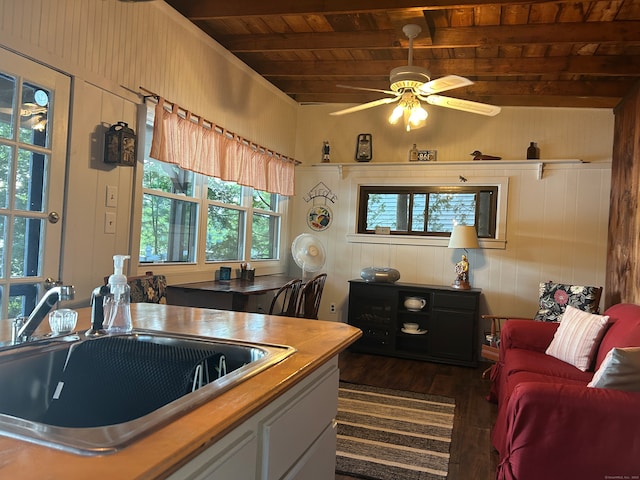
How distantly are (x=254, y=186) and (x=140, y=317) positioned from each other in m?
3.08

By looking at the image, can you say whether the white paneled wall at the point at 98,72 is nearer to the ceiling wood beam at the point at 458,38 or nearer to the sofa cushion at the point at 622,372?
the ceiling wood beam at the point at 458,38

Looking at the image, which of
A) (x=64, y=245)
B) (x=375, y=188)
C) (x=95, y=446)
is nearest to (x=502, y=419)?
(x=95, y=446)

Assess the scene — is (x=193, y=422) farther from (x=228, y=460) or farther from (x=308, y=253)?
(x=308, y=253)

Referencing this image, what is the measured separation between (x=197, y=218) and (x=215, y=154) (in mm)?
575

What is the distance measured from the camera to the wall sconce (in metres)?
3.01

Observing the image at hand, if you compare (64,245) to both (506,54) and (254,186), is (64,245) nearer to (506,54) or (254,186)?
(254,186)

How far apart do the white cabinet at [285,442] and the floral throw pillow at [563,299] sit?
326cm

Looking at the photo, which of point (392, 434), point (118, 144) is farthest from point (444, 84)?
point (392, 434)

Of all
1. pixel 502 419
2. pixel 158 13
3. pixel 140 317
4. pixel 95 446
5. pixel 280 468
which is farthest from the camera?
pixel 158 13

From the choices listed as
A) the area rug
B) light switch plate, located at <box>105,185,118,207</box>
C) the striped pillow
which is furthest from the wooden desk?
the striped pillow

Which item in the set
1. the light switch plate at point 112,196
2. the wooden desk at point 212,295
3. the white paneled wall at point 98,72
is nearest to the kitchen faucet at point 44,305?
the white paneled wall at point 98,72

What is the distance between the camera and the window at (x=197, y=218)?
3594mm

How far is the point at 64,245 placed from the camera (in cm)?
279

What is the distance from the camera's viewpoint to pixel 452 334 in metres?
4.77
